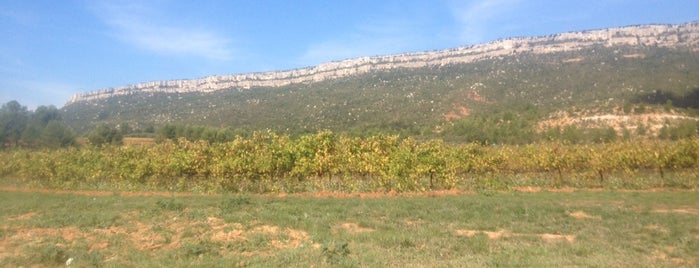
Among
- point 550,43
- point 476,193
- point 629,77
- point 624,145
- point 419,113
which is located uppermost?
point 550,43

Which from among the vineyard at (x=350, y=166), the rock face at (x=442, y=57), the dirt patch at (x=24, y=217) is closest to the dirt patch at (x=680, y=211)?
the vineyard at (x=350, y=166)

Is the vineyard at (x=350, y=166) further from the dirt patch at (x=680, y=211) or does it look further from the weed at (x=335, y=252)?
the weed at (x=335, y=252)

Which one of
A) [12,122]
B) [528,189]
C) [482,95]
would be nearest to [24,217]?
[528,189]

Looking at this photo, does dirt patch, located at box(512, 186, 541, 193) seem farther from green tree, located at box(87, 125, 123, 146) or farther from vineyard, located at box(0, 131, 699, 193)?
green tree, located at box(87, 125, 123, 146)

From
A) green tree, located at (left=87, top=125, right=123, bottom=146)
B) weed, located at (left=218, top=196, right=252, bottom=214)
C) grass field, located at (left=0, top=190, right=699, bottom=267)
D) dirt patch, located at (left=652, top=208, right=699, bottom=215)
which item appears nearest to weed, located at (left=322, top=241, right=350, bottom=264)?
grass field, located at (left=0, top=190, right=699, bottom=267)

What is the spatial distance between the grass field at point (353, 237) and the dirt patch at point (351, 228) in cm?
3

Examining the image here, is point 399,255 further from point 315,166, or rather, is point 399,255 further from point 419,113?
point 419,113

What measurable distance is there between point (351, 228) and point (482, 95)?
6613 centimetres

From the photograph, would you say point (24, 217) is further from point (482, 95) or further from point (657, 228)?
point (482, 95)

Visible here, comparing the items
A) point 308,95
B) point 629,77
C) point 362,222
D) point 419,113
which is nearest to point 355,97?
point 308,95

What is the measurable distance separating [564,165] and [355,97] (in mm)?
57329

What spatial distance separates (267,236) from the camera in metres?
11.4

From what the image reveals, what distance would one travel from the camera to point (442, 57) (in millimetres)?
123062

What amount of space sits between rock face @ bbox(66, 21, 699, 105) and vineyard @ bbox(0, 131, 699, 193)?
71436mm
